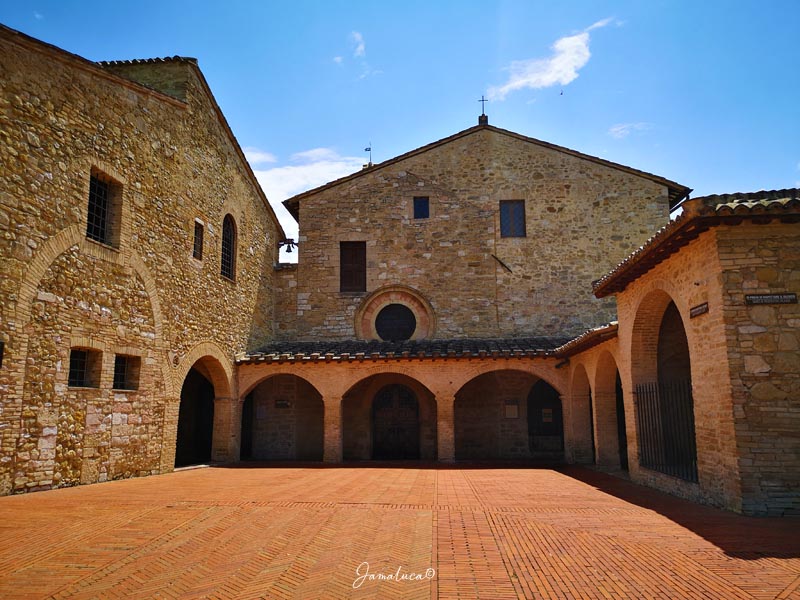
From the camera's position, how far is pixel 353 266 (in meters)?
18.7

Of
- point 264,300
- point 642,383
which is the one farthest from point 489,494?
point 264,300

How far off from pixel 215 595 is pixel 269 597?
17.9 inches

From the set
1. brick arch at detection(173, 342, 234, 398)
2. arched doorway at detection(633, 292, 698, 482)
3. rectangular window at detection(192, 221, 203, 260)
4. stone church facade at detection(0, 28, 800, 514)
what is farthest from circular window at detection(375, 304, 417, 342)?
arched doorway at detection(633, 292, 698, 482)

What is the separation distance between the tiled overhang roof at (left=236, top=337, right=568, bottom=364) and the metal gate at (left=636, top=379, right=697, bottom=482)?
449 centimetres

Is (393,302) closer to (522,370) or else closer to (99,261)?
(522,370)

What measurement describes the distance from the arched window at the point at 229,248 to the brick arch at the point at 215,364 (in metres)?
2.27

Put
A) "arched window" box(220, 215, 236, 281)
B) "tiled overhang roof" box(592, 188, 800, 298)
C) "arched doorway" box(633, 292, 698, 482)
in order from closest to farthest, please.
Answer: "tiled overhang roof" box(592, 188, 800, 298)
"arched doorway" box(633, 292, 698, 482)
"arched window" box(220, 215, 236, 281)

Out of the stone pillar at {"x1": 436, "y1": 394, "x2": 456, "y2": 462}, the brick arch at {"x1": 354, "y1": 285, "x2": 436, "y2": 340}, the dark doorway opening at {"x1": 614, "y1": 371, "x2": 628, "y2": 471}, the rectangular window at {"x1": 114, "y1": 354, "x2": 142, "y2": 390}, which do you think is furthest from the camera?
the brick arch at {"x1": 354, "y1": 285, "x2": 436, "y2": 340}

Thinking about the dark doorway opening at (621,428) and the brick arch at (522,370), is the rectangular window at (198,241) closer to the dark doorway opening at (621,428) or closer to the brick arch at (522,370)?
the brick arch at (522,370)

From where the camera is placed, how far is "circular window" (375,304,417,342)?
59.9 feet

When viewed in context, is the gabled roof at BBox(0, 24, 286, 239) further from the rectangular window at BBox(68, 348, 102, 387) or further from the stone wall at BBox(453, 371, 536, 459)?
the stone wall at BBox(453, 371, 536, 459)

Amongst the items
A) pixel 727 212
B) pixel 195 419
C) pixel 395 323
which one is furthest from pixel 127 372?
pixel 727 212

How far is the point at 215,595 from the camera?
4500 mm

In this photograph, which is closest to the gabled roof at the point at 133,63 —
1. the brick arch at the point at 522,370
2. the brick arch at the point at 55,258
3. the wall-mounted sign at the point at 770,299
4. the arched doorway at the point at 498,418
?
the brick arch at the point at 55,258
